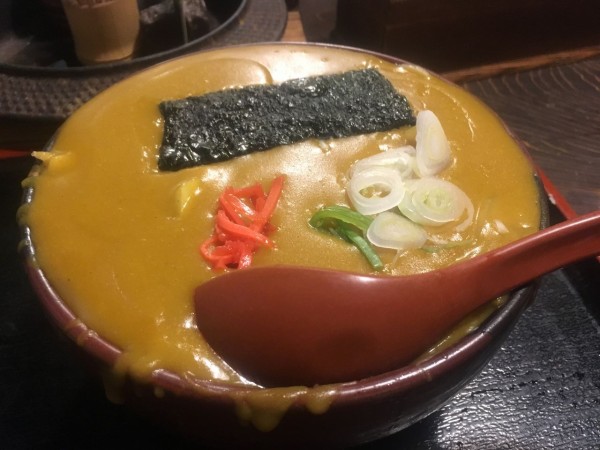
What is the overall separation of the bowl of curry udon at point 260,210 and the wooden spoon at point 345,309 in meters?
0.03

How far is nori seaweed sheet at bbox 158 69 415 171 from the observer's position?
1178 millimetres

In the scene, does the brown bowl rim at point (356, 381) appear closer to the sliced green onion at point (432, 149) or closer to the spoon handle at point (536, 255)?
the spoon handle at point (536, 255)

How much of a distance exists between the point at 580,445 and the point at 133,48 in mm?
2110

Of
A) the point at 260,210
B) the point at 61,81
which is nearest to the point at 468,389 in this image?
the point at 260,210

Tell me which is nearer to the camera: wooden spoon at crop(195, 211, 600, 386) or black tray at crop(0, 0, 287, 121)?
wooden spoon at crop(195, 211, 600, 386)

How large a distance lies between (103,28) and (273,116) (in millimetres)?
1281

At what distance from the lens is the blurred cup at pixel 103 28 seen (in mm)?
2131

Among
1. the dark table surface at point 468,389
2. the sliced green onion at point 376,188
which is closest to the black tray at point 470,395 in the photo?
the dark table surface at point 468,389

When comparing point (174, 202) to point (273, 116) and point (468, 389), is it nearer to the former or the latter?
point (273, 116)

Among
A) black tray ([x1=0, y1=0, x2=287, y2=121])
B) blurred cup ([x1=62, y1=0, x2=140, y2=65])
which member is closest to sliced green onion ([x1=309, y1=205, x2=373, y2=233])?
black tray ([x1=0, y1=0, x2=287, y2=121])

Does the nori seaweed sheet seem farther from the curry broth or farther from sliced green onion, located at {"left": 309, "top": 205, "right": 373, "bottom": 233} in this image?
sliced green onion, located at {"left": 309, "top": 205, "right": 373, "bottom": 233}

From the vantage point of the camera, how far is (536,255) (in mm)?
904

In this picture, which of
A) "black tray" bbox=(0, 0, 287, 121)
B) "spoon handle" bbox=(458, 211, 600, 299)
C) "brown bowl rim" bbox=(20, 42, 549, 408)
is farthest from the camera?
"black tray" bbox=(0, 0, 287, 121)

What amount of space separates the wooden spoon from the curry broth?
58 millimetres
